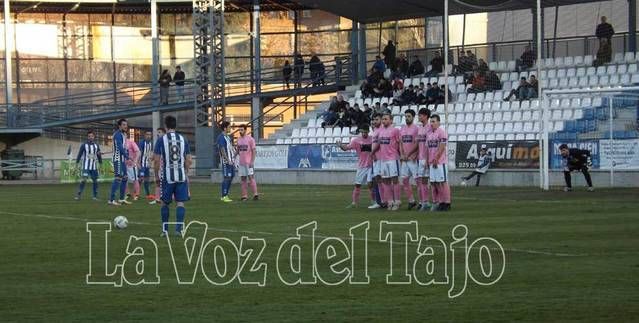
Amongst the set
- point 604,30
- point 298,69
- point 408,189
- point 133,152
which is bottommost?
point 408,189

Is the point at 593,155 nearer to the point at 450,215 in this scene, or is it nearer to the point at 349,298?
the point at 450,215

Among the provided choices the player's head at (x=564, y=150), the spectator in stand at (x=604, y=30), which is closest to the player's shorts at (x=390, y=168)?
the player's head at (x=564, y=150)

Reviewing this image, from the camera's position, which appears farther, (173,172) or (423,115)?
(423,115)

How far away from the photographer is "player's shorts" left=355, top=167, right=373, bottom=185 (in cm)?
2752

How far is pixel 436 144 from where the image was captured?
25.7 meters

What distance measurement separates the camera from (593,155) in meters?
36.8

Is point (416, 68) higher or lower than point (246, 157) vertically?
higher

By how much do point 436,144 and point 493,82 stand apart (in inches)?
815

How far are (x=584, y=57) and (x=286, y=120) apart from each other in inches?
741

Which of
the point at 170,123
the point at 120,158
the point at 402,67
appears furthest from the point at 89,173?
the point at 402,67

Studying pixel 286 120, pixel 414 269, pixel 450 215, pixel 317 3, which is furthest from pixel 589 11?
pixel 414 269

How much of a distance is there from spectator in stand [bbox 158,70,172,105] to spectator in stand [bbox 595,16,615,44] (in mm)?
21296

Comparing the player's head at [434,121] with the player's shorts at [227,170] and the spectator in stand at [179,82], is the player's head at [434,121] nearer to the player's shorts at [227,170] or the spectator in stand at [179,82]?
the player's shorts at [227,170]

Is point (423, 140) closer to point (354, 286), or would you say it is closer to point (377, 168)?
point (377, 168)
